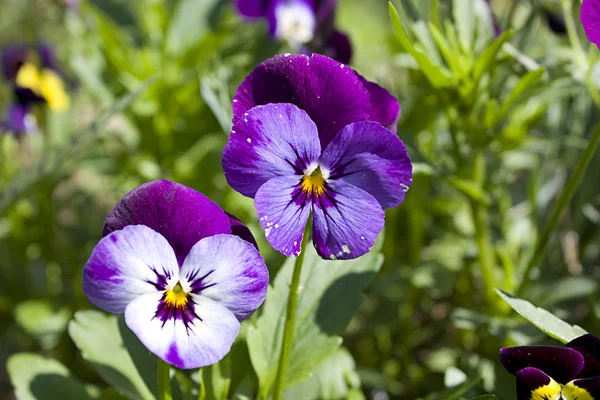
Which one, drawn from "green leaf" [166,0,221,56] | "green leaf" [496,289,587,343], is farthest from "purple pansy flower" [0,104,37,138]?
"green leaf" [496,289,587,343]

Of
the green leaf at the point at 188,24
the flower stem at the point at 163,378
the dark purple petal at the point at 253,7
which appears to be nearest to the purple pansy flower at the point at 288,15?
the dark purple petal at the point at 253,7

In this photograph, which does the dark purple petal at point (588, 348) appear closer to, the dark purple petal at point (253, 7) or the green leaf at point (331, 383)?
the green leaf at point (331, 383)

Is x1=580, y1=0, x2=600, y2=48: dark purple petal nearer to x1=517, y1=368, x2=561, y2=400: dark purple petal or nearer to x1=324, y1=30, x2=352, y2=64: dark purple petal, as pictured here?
x1=517, y1=368, x2=561, y2=400: dark purple petal

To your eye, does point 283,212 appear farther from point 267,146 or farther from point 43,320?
point 43,320

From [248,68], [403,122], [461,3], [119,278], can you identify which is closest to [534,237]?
[403,122]

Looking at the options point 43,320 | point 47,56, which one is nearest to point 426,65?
point 43,320

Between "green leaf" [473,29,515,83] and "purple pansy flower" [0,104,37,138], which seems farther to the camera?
"purple pansy flower" [0,104,37,138]

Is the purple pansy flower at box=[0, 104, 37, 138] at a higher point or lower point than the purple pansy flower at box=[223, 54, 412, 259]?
higher
